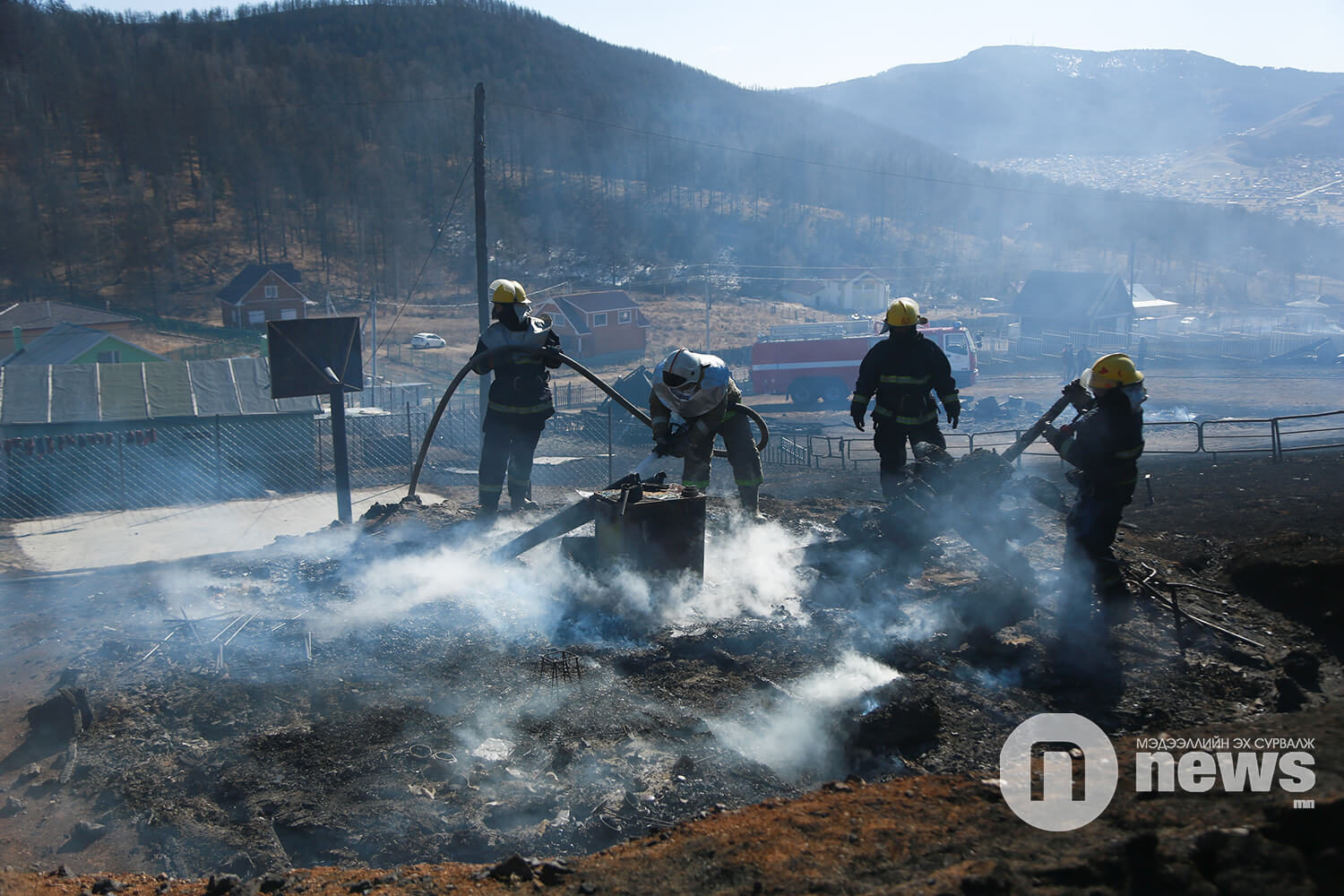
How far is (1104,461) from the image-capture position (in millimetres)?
7055

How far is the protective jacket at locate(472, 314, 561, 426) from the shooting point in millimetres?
9117

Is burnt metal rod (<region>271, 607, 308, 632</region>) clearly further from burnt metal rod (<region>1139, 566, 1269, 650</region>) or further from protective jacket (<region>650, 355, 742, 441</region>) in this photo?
burnt metal rod (<region>1139, 566, 1269, 650</region>)

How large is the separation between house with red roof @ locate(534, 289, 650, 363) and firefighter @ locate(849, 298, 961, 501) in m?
42.7

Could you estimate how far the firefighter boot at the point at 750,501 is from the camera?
353 inches

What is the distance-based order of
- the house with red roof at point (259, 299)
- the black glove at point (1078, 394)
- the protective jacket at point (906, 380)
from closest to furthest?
1. the black glove at point (1078, 394)
2. the protective jacket at point (906, 380)
3. the house with red roof at point (259, 299)

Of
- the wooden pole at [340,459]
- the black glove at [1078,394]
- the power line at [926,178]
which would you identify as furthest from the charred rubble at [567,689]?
the power line at [926,178]

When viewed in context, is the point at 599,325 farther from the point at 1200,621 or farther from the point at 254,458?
the point at 1200,621

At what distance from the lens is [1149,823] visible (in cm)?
357

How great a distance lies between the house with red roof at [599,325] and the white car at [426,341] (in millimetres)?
6117

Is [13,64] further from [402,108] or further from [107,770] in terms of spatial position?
[107,770]

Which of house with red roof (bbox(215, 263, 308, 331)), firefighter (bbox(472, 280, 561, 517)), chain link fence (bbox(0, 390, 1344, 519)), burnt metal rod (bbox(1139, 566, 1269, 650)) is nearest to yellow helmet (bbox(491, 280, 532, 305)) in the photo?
firefighter (bbox(472, 280, 561, 517))

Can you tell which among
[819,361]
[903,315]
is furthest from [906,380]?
[819,361]

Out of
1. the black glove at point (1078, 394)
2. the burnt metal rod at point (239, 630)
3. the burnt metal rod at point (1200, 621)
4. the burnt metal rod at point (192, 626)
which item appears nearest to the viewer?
the burnt metal rod at point (1200, 621)

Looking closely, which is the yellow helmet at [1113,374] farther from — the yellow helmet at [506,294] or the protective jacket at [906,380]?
the yellow helmet at [506,294]
